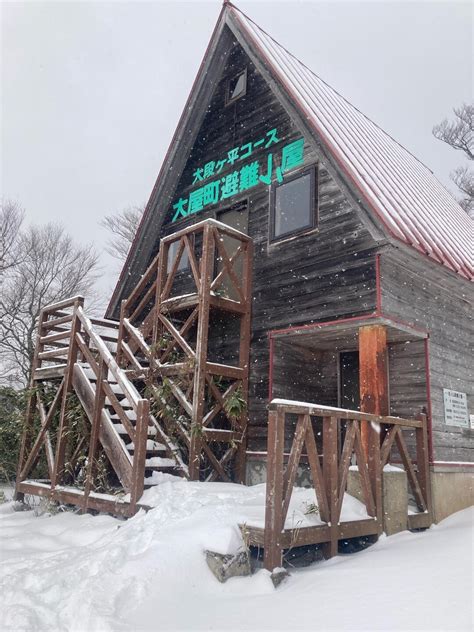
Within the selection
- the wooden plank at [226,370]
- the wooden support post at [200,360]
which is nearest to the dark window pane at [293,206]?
the wooden support post at [200,360]

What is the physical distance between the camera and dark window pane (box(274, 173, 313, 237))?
973 centimetres

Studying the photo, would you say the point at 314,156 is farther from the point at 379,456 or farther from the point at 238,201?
the point at 379,456

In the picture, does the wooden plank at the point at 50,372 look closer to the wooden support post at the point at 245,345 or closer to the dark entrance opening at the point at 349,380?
the wooden support post at the point at 245,345

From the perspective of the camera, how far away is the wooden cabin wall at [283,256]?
28.2 ft

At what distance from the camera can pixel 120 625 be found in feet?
14.4

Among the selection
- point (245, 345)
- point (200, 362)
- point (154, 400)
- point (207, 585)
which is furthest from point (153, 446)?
point (207, 585)

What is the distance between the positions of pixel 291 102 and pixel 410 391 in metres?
5.43

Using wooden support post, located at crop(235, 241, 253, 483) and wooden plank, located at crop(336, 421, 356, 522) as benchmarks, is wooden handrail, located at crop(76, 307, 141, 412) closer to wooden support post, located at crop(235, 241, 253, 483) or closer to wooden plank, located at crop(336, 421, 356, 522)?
wooden support post, located at crop(235, 241, 253, 483)

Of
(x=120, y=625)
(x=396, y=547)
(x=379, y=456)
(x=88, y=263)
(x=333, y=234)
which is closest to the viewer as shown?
(x=120, y=625)

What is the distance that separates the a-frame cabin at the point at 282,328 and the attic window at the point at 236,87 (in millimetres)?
32

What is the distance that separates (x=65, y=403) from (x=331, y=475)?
18.4 ft

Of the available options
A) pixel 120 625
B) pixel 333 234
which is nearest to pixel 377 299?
pixel 333 234

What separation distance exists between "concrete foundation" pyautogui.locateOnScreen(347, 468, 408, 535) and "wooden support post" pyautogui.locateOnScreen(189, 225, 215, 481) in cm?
238

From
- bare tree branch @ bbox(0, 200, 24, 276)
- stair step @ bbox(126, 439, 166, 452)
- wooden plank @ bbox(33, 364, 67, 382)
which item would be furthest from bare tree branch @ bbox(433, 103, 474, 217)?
stair step @ bbox(126, 439, 166, 452)
